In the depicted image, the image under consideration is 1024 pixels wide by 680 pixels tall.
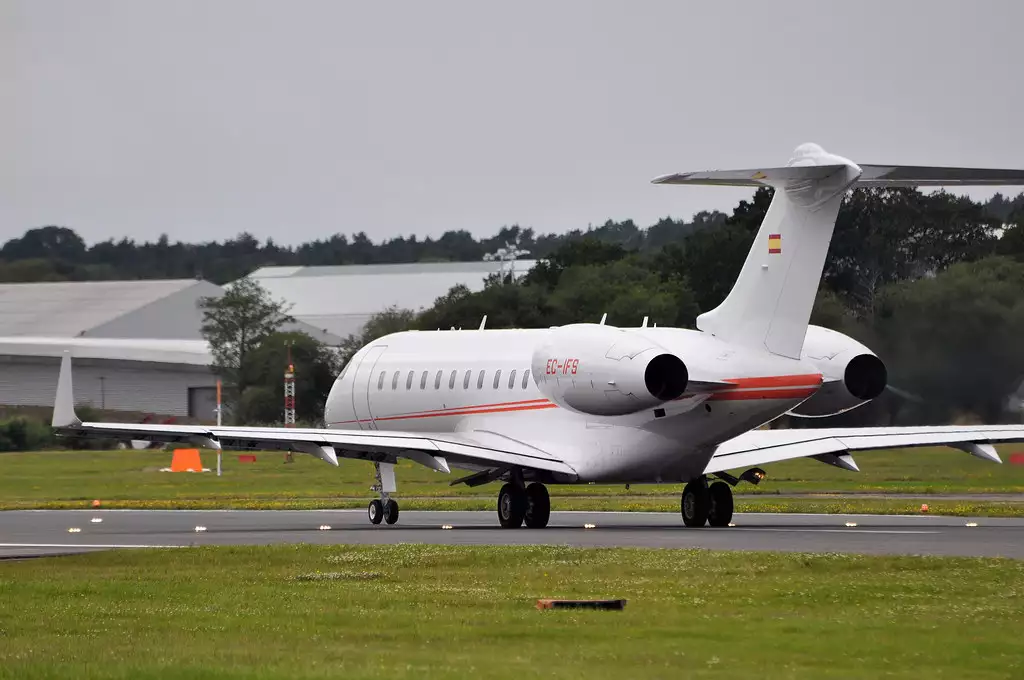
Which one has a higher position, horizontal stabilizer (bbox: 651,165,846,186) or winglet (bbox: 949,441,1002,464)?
horizontal stabilizer (bbox: 651,165,846,186)

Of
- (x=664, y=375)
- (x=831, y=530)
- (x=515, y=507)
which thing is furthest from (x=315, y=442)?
(x=831, y=530)

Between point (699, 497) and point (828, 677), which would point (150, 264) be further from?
point (828, 677)

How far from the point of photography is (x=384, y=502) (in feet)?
115

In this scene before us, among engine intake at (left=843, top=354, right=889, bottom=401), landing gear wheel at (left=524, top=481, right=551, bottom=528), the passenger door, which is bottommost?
landing gear wheel at (left=524, top=481, right=551, bottom=528)

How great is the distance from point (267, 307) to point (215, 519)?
6102 centimetres

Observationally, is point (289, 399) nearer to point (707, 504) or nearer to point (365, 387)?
point (365, 387)

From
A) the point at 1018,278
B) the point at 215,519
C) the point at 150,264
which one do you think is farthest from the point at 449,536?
the point at 150,264

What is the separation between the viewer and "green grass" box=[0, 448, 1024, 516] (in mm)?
42031

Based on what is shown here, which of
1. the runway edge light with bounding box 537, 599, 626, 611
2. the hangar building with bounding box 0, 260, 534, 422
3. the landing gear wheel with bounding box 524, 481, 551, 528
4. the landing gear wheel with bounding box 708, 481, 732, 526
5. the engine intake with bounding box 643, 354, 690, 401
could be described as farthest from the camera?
the hangar building with bounding box 0, 260, 534, 422

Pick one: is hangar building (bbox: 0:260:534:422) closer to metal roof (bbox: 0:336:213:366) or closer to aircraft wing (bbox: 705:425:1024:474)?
metal roof (bbox: 0:336:213:366)

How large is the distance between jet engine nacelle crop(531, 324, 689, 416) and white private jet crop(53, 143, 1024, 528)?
0.03m

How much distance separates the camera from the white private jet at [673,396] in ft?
96.0

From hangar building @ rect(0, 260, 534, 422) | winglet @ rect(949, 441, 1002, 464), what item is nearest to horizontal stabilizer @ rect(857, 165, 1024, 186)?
winglet @ rect(949, 441, 1002, 464)

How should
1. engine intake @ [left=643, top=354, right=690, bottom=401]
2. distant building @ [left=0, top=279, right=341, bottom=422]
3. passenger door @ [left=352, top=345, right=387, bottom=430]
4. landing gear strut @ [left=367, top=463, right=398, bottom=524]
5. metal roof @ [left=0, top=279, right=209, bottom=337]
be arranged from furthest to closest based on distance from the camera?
metal roof @ [left=0, top=279, right=209, bottom=337], distant building @ [left=0, top=279, right=341, bottom=422], passenger door @ [left=352, top=345, right=387, bottom=430], landing gear strut @ [left=367, top=463, right=398, bottom=524], engine intake @ [left=643, top=354, right=690, bottom=401]
